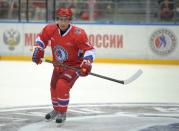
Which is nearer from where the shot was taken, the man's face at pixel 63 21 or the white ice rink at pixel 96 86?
the man's face at pixel 63 21

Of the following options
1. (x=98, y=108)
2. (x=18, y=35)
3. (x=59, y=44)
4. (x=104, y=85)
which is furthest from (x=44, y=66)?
(x=59, y=44)

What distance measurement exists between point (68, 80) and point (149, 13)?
781 centimetres

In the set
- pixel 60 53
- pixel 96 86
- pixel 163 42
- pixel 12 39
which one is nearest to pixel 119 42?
pixel 163 42

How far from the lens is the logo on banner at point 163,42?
43.5ft

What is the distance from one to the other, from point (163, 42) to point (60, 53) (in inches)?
284

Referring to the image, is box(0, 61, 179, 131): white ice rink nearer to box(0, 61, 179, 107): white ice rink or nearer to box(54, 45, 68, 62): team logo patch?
box(0, 61, 179, 107): white ice rink

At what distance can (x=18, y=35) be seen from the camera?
45.9ft

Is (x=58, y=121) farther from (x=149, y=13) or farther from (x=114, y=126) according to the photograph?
(x=149, y=13)

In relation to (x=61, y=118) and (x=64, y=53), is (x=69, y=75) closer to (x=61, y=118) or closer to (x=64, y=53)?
(x=64, y=53)

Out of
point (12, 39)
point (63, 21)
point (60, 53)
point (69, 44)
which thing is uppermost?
point (63, 21)

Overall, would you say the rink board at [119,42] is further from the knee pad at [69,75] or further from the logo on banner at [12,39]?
the knee pad at [69,75]

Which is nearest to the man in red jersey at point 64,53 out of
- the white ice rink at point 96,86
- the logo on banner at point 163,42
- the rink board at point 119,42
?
the white ice rink at point 96,86

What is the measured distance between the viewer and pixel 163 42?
13312 millimetres

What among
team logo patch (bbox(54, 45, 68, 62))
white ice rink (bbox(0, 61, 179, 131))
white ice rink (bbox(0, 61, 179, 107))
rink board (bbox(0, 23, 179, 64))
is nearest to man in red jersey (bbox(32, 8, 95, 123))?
team logo patch (bbox(54, 45, 68, 62))
